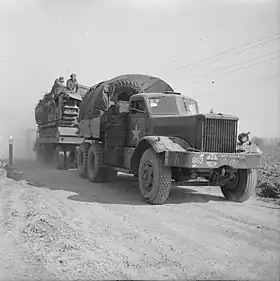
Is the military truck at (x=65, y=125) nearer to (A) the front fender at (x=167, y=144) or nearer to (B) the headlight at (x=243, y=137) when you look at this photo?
(A) the front fender at (x=167, y=144)

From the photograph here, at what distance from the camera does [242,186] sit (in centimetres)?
742

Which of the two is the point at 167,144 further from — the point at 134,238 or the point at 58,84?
the point at 58,84

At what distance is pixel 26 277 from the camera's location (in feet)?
11.7

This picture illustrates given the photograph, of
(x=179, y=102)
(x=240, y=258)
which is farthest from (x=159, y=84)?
(x=240, y=258)

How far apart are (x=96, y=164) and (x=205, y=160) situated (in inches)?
161

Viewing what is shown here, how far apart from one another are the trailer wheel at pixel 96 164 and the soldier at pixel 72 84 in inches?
180

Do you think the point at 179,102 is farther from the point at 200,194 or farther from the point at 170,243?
the point at 170,243

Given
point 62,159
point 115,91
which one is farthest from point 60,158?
point 115,91

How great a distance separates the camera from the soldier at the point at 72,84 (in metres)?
14.5

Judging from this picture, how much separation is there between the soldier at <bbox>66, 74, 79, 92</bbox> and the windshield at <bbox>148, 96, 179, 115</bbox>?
6.81 metres

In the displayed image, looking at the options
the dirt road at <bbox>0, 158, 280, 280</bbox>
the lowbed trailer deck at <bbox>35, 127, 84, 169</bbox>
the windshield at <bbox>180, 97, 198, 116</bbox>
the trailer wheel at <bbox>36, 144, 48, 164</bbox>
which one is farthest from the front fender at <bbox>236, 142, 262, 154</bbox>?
the trailer wheel at <bbox>36, 144, 48, 164</bbox>

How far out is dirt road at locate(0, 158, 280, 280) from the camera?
3678mm

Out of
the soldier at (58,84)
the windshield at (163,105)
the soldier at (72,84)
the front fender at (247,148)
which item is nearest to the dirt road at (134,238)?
the front fender at (247,148)

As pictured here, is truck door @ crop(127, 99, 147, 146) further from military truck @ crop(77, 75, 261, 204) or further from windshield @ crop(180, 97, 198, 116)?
windshield @ crop(180, 97, 198, 116)
